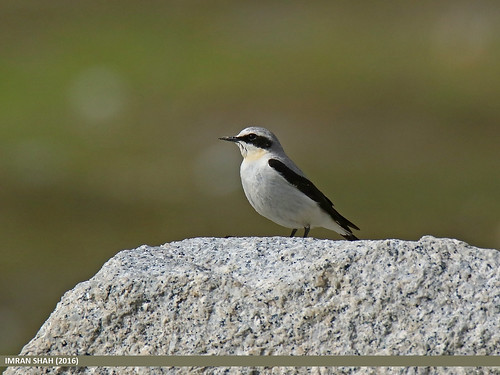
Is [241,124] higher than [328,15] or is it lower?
lower

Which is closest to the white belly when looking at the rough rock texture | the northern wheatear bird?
the northern wheatear bird

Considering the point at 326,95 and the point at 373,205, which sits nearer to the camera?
the point at 373,205

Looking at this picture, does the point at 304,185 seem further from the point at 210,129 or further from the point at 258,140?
the point at 210,129

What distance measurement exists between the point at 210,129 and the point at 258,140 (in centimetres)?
2638

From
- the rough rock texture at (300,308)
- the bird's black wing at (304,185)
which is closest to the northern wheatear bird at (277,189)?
the bird's black wing at (304,185)

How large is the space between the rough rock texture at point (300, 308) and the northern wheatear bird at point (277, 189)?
4093mm

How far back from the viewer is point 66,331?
6.81 m

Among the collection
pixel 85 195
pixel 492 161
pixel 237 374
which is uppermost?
pixel 237 374

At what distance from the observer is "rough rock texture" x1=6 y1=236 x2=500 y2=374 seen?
6.40 m

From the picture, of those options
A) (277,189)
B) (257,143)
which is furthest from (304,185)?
(257,143)

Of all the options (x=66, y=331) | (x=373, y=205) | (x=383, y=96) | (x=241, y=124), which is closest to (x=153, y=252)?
(x=66, y=331)

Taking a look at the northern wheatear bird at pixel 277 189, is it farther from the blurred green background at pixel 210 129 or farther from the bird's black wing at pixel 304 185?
the blurred green background at pixel 210 129

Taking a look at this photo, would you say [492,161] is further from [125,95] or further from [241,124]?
[125,95]

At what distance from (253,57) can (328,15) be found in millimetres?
7895
